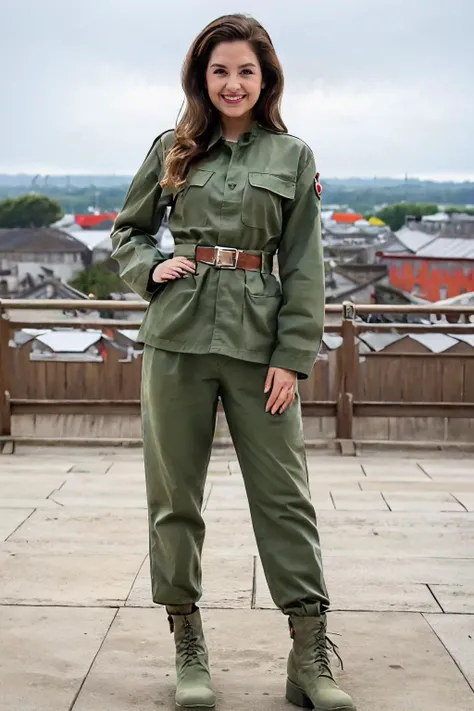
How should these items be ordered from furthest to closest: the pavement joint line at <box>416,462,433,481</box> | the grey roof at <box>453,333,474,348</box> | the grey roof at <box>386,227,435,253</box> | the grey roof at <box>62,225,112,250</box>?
the grey roof at <box>62,225,112,250</box> → the grey roof at <box>386,227,435,253</box> → the grey roof at <box>453,333,474,348</box> → the pavement joint line at <box>416,462,433,481</box>

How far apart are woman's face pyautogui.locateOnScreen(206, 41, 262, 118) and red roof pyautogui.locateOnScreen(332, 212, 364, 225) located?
1586 centimetres

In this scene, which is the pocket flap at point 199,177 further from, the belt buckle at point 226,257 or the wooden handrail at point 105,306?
the wooden handrail at point 105,306

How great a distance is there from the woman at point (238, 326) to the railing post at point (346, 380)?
9.90 feet

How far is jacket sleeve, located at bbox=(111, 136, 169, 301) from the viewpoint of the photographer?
6.82ft

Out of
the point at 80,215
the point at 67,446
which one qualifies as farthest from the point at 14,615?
the point at 80,215

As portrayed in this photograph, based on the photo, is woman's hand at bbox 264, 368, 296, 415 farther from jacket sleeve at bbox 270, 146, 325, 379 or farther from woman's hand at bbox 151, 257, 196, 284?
woman's hand at bbox 151, 257, 196, 284

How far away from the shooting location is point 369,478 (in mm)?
4441

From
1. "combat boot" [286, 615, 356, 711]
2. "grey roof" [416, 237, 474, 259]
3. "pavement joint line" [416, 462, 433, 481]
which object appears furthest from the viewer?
"grey roof" [416, 237, 474, 259]

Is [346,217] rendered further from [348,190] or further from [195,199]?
[195,199]

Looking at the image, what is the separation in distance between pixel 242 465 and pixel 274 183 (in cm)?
57

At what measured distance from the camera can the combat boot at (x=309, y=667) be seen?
197 centimetres

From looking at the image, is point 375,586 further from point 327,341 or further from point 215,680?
point 327,341

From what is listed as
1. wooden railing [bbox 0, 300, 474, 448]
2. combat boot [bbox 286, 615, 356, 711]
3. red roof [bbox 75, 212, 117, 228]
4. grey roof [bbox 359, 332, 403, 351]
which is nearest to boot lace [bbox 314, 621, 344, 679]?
combat boot [bbox 286, 615, 356, 711]

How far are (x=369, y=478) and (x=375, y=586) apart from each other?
66.1 inches
